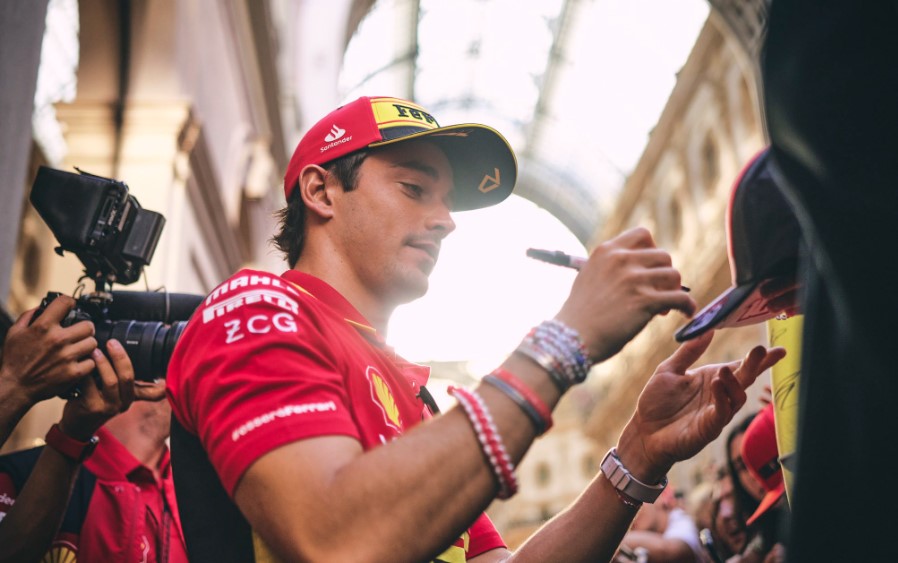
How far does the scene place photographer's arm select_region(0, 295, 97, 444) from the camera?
2.14 m

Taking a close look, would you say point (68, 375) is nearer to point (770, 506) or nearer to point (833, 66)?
point (833, 66)

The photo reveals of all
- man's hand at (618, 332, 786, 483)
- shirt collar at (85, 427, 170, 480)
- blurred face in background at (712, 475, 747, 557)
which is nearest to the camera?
man's hand at (618, 332, 786, 483)

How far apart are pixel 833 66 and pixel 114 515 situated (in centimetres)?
243

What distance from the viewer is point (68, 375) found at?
7.00 ft

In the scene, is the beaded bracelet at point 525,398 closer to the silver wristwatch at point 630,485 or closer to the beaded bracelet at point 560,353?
the beaded bracelet at point 560,353

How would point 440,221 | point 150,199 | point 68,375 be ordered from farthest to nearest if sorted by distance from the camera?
point 150,199 < point 68,375 < point 440,221

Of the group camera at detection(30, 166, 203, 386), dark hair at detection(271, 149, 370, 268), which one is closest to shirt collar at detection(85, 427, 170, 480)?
camera at detection(30, 166, 203, 386)

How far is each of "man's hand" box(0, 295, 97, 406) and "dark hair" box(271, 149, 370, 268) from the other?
1.68ft

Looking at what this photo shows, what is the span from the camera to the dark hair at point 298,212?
2.00 m

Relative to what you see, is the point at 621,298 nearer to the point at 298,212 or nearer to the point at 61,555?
the point at 298,212

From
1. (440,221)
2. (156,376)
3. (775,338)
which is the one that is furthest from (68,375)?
(775,338)

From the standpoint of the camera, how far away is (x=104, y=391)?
218 cm

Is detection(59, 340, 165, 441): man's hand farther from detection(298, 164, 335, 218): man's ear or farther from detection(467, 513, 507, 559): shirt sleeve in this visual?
detection(467, 513, 507, 559): shirt sleeve

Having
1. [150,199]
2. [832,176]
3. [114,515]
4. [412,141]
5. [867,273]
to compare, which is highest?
[150,199]
